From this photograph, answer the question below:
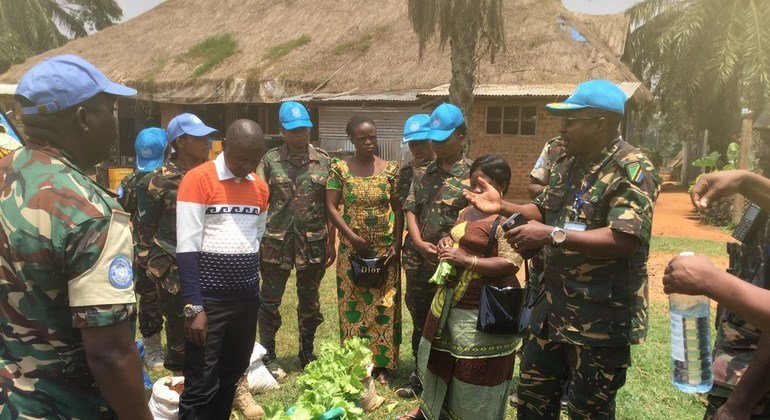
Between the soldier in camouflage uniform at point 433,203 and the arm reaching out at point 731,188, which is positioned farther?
the soldier in camouflage uniform at point 433,203

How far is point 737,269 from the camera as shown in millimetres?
2254

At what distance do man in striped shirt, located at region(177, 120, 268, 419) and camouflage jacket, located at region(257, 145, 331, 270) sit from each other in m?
1.36

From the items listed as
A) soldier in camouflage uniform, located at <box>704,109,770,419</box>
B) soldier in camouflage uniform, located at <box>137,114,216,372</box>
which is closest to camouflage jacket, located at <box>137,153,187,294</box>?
soldier in camouflage uniform, located at <box>137,114,216,372</box>

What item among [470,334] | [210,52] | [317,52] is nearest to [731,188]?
[470,334]

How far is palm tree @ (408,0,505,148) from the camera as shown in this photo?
11.0 meters

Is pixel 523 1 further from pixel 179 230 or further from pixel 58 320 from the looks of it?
pixel 58 320

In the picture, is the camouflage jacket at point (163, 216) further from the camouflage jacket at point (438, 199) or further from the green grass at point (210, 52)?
the green grass at point (210, 52)

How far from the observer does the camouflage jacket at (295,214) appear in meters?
4.54

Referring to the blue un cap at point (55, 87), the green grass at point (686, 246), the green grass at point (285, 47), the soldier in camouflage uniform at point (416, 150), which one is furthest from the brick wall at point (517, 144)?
the blue un cap at point (55, 87)

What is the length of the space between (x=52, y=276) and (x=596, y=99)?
236cm

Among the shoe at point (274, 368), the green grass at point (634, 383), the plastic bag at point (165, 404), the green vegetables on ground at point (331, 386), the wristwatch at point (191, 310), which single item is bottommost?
the green grass at point (634, 383)

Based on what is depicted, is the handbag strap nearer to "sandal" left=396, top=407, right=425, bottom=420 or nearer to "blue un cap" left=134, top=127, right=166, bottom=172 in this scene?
"sandal" left=396, top=407, right=425, bottom=420

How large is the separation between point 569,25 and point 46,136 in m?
17.4

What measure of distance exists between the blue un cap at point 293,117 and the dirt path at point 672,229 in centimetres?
453
